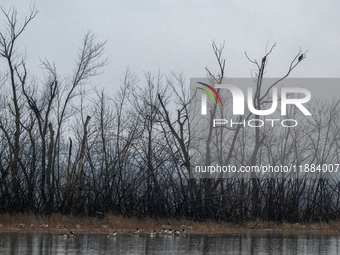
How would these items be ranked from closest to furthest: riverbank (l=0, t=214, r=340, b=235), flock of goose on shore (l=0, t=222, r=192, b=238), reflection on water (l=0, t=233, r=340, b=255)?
1. reflection on water (l=0, t=233, r=340, b=255)
2. flock of goose on shore (l=0, t=222, r=192, b=238)
3. riverbank (l=0, t=214, r=340, b=235)

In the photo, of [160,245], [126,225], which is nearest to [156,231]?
[126,225]

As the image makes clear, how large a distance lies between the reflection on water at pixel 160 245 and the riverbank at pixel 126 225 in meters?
2.69

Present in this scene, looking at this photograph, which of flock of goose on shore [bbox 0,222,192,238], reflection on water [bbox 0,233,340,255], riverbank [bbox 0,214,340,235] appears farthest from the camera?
riverbank [bbox 0,214,340,235]

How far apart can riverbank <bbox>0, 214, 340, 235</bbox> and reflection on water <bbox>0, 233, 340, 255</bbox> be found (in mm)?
2686

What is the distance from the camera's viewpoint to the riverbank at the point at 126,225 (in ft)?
85.7

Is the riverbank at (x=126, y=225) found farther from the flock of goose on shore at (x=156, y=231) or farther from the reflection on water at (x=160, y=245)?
the reflection on water at (x=160, y=245)

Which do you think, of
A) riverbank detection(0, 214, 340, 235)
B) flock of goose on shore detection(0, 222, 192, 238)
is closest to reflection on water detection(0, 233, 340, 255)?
flock of goose on shore detection(0, 222, 192, 238)

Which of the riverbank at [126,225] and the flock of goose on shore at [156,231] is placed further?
the riverbank at [126,225]

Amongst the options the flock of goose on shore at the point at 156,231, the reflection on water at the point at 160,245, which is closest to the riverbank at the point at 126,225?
the flock of goose on shore at the point at 156,231

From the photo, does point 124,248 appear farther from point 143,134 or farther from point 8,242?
point 143,134

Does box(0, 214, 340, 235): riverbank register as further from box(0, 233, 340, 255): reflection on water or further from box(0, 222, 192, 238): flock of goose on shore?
box(0, 233, 340, 255): reflection on water

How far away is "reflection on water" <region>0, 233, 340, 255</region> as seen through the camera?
1731 cm

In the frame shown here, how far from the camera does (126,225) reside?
27281 millimetres

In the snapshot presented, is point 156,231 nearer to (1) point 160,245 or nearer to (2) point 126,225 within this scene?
(2) point 126,225
